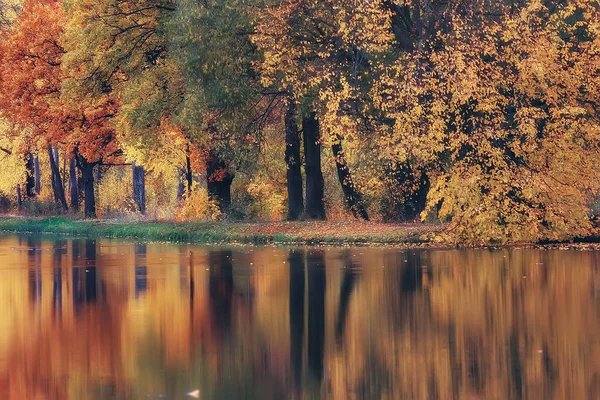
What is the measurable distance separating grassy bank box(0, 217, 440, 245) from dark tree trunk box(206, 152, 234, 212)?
9.05ft

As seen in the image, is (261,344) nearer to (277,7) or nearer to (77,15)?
(277,7)

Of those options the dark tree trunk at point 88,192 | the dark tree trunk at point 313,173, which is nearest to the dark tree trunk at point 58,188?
the dark tree trunk at point 88,192

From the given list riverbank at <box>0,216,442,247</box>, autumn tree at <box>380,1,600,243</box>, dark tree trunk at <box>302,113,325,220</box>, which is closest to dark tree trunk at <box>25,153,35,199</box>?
riverbank at <box>0,216,442,247</box>

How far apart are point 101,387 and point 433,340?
489cm

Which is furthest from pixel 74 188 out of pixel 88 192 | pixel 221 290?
pixel 221 290

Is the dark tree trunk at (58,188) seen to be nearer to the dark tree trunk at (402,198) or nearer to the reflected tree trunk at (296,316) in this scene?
the dark tree trunk at (402,198)

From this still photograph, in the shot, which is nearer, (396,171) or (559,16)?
(559,16)

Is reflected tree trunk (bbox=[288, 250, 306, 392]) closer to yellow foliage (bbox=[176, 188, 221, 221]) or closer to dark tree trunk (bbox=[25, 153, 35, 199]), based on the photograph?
yellow foliage (bbox=[176, 188, 221, 221])

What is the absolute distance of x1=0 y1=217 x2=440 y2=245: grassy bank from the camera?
123 feet

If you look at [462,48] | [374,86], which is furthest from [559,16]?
[374,86]

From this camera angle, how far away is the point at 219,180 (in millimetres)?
50219

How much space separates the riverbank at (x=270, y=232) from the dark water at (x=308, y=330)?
25.0 feet

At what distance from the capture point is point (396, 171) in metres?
41.2

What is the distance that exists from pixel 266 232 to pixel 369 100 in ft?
20.5
